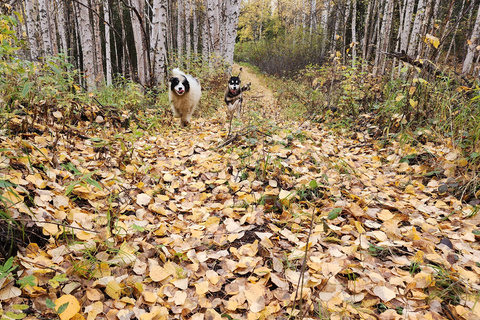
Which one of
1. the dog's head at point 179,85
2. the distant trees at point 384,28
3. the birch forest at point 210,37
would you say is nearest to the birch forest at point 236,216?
the distant trees at point 384,28

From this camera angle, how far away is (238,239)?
200 centimetres

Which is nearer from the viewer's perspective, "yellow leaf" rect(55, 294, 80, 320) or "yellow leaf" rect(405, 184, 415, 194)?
"yellow leaf" rect(55, 294, 80, 320)

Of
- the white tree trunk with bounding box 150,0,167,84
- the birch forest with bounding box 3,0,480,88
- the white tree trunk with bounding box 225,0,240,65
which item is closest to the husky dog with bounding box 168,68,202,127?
the birch forest with bounding box 3,0,480,88

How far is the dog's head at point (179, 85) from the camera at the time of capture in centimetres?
522

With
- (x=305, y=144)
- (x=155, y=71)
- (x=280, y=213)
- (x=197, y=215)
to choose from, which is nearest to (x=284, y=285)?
(x=280, y=213)

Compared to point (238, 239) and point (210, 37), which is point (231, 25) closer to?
point (210, 37)

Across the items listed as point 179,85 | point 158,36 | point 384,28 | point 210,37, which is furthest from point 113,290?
point 384,28

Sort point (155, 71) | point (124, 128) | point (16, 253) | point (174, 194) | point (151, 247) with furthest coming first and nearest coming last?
point (155, 71) → point (124, 128) → point (174, 194) → point (151, 247) → point (16, 253)

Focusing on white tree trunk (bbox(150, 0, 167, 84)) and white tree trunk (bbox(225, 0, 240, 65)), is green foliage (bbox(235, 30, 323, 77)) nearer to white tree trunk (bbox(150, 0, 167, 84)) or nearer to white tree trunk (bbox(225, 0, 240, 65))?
white tree trunk (bbox(225, 0, 240, 65))

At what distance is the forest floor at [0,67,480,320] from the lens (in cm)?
139

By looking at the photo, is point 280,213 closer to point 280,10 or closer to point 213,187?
point 213,187

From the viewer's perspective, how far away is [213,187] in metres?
2.83

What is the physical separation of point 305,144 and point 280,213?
181 centimetres

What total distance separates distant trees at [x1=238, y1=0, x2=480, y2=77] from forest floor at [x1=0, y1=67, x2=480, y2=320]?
1.98 meters
